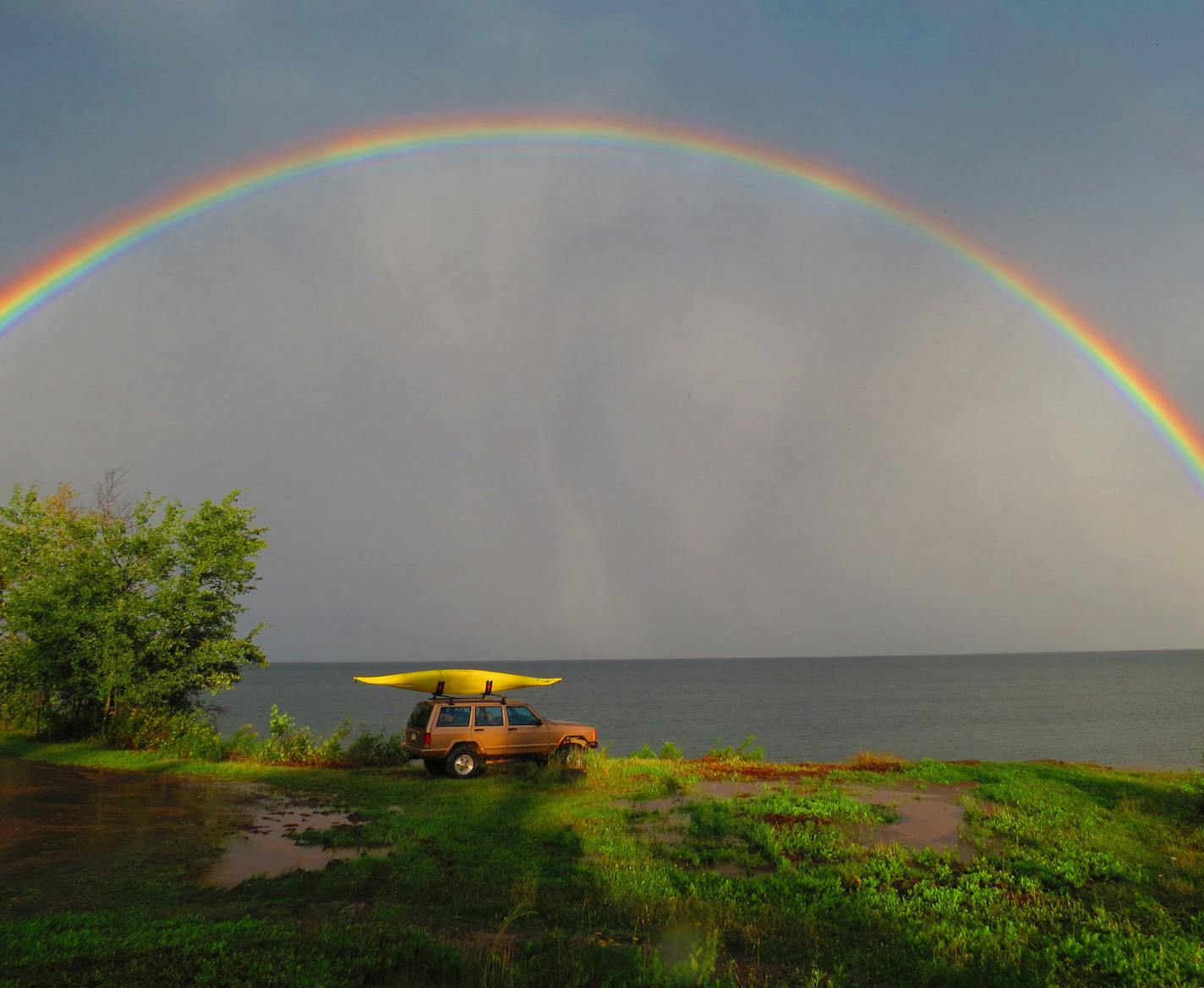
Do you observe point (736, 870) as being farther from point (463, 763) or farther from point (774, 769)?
point (774, 769)

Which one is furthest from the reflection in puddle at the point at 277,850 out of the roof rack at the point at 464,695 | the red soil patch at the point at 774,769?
the red soil patch at the point at 774,769

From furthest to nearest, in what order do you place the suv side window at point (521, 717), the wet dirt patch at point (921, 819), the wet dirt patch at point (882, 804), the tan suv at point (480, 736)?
the suv side window at point (521, 717) → the tan suv at point (480, 736) → the wet dirt patch at point (882, 804) → the wet dirt patch at point (921, 819)

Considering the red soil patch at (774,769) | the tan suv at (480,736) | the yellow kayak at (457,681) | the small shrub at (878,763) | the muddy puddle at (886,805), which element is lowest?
the muddy puddle at (886,805)

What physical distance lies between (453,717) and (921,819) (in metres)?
10.5

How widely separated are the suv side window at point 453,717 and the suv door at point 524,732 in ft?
3.54

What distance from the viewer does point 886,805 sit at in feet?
48.3

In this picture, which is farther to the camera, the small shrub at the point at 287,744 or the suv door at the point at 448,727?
the small shrub at the point at 287,744

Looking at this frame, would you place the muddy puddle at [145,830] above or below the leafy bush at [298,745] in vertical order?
below

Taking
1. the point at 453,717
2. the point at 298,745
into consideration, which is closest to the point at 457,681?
the point at 453,717

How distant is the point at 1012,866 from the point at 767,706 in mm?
83394

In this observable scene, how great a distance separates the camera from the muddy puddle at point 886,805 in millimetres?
11586

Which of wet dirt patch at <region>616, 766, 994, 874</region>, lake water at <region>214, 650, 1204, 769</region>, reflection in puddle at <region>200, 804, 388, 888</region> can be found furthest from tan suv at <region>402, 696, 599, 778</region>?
lake water at <region>214, 650, 1204, 769</region>

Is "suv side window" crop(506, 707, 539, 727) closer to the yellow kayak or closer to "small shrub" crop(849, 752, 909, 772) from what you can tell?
the yellow kayak

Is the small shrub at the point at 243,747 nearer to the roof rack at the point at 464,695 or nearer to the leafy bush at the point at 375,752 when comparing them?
the leafy bush at the point at 375,752
